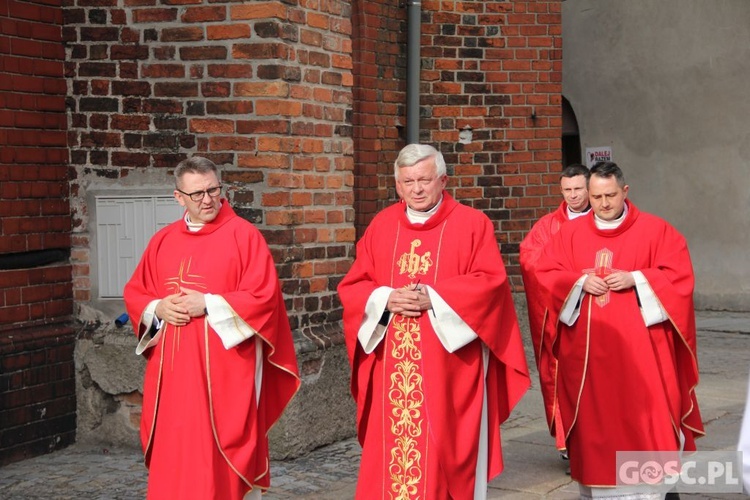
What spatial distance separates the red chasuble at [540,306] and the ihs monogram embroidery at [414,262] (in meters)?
1.36

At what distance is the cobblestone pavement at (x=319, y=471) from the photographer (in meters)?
6.41

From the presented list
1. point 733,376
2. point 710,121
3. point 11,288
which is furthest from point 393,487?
point 710,121

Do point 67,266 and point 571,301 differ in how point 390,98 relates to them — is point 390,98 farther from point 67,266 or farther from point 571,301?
point 571,301

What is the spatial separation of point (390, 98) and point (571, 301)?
3.90 meters

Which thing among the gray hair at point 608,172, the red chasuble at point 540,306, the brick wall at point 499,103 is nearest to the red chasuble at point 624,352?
the gray hair at point 608,172

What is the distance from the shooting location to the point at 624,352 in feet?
19.5

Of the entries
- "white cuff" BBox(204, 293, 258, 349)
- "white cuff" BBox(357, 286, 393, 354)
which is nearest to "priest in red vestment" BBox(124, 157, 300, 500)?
"white cuff" BBox(204, 293, 258, 349)

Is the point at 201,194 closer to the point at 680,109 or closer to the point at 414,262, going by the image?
the point at 414,262

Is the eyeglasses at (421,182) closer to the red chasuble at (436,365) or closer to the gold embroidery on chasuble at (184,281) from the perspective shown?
the red chasuble at (436,365)

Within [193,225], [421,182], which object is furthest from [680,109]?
[193,225]

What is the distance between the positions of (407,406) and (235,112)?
2424mm

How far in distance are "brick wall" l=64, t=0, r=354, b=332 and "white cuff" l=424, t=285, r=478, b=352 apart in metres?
2.01

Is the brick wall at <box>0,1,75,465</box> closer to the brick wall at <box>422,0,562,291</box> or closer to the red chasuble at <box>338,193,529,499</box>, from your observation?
the red chasuble at <box>338,193,529,499</box>

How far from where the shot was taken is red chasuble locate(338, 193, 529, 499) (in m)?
5.30
